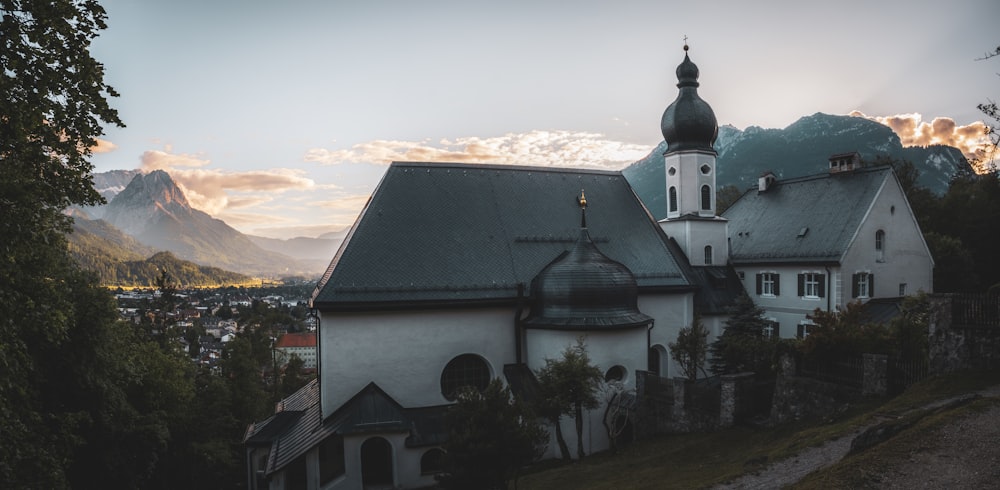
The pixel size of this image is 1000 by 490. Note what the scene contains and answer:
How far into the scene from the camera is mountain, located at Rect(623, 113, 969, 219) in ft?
403

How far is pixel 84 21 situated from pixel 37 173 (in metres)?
3.00

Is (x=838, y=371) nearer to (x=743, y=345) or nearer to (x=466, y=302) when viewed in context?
(x=743, y=345)

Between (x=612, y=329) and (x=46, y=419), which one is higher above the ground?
(x=612, y=329)

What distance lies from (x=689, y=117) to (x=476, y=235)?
44.2 feet

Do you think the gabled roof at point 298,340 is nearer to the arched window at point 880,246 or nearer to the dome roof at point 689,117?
the dome roof at point 689,117

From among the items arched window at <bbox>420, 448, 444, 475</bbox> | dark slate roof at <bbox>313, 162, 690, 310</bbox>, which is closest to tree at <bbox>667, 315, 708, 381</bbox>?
dark slate roof at <bbox>313, 162, 690, 310</bbox>

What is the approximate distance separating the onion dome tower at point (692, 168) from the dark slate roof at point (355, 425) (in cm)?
1607

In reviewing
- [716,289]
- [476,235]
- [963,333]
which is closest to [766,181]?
[716,289]

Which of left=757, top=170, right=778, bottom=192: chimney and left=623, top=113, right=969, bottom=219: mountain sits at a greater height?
left=623, top=113, right=969, bottom=219: mountain

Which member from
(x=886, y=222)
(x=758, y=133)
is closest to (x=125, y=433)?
(x=886, y=222)

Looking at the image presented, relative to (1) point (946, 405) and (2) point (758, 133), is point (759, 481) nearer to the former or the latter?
(1) point (946, 405)

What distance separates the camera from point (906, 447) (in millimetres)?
10023

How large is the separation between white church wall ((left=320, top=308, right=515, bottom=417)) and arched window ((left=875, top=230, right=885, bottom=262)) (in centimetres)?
2212

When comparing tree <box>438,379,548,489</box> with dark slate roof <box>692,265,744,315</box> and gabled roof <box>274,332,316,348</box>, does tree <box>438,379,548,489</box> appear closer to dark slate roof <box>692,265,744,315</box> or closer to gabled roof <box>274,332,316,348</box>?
dark slate roof <box>692,265,744,315</box>
